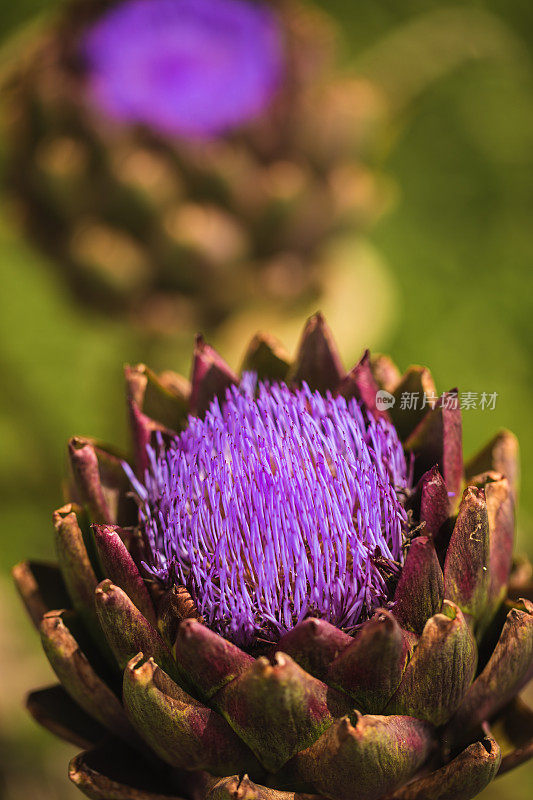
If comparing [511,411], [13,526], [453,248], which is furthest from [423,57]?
[13,526]

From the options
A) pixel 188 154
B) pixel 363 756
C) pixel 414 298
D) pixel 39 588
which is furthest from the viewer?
pixel 414 298

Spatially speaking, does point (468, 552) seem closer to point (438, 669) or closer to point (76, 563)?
point (438, 669)

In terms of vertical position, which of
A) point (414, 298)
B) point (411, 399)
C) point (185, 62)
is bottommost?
point (411, 399)

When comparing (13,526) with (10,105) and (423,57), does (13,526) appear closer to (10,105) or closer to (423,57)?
(10,105)

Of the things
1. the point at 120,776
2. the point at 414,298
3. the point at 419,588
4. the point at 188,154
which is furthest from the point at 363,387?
the point at 414,298

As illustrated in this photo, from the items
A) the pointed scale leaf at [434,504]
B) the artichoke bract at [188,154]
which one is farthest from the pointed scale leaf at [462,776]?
the artichoke bract at [188,154]

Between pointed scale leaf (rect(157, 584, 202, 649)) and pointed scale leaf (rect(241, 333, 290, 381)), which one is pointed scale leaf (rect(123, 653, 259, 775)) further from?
pointed scale leaf (rect(241, 333, 290, 381))
